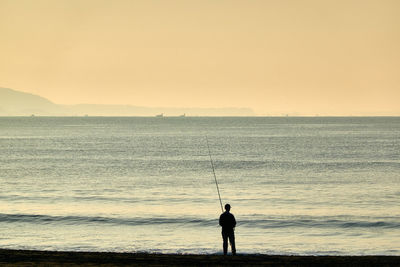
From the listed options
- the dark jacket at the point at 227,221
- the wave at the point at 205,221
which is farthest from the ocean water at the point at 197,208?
the dark jacket at the point at 227,221

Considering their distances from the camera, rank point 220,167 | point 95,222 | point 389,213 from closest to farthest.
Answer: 1. point 95,222
2. point 389,213
3. point 220,167

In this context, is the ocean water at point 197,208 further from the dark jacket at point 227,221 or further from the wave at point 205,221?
the dark jacket at point 227,221

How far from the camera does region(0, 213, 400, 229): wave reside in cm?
2480

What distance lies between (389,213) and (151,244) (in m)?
12.2

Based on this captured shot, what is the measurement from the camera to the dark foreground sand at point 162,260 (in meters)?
14.4

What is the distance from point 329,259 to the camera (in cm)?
1529

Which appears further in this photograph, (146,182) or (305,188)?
(146,182)

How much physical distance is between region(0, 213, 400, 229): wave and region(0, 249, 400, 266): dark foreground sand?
30.0ft

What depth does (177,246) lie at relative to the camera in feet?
68.7

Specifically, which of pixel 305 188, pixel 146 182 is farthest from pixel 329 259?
pixel 146 182

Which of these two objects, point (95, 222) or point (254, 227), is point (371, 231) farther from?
point (95, 222)

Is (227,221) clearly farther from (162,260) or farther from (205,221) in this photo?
(205,221)

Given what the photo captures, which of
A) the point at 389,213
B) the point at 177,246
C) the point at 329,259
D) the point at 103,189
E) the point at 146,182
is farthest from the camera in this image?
the point at 146,182

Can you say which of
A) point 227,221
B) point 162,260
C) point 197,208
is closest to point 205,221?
point 197,208
